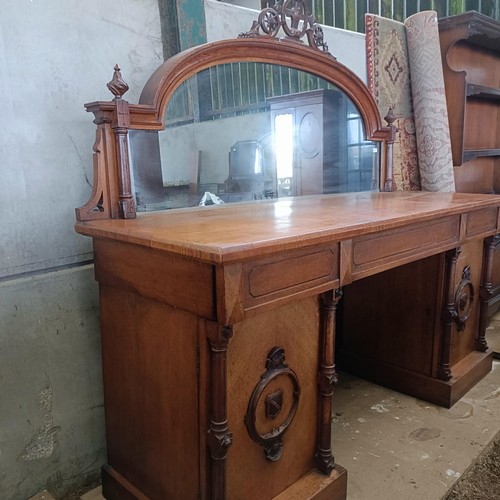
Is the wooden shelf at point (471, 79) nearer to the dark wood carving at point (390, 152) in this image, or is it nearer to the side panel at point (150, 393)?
the dark wood carving at point (390, 152)

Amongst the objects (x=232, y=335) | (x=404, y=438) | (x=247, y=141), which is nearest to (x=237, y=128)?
(x=247, y=141)

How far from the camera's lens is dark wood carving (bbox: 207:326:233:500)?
107cm

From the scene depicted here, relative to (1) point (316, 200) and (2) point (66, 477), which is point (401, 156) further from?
(2) point (66, 477)

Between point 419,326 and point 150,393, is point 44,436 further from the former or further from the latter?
point 419,326

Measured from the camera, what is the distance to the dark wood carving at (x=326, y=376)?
4.49 ft

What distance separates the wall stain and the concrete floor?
5.1 inches

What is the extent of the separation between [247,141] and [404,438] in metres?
1.27

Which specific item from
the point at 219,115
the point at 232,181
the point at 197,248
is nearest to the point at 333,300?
the point at 197,248

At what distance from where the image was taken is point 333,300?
135 centimetres

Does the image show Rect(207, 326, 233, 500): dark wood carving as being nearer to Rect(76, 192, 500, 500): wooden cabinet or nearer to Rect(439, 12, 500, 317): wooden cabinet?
Rect(76, 192, 500, 500): wooden cabinet

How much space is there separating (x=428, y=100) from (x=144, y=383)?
86.6 inches

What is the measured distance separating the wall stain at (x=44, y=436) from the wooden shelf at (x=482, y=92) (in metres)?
2.63

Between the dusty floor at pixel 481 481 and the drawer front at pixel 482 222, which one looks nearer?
the dusty floor at pixel 481 481

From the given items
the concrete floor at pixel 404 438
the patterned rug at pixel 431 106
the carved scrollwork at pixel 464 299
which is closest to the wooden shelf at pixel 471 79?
the patterned rug at pixel 431 106
